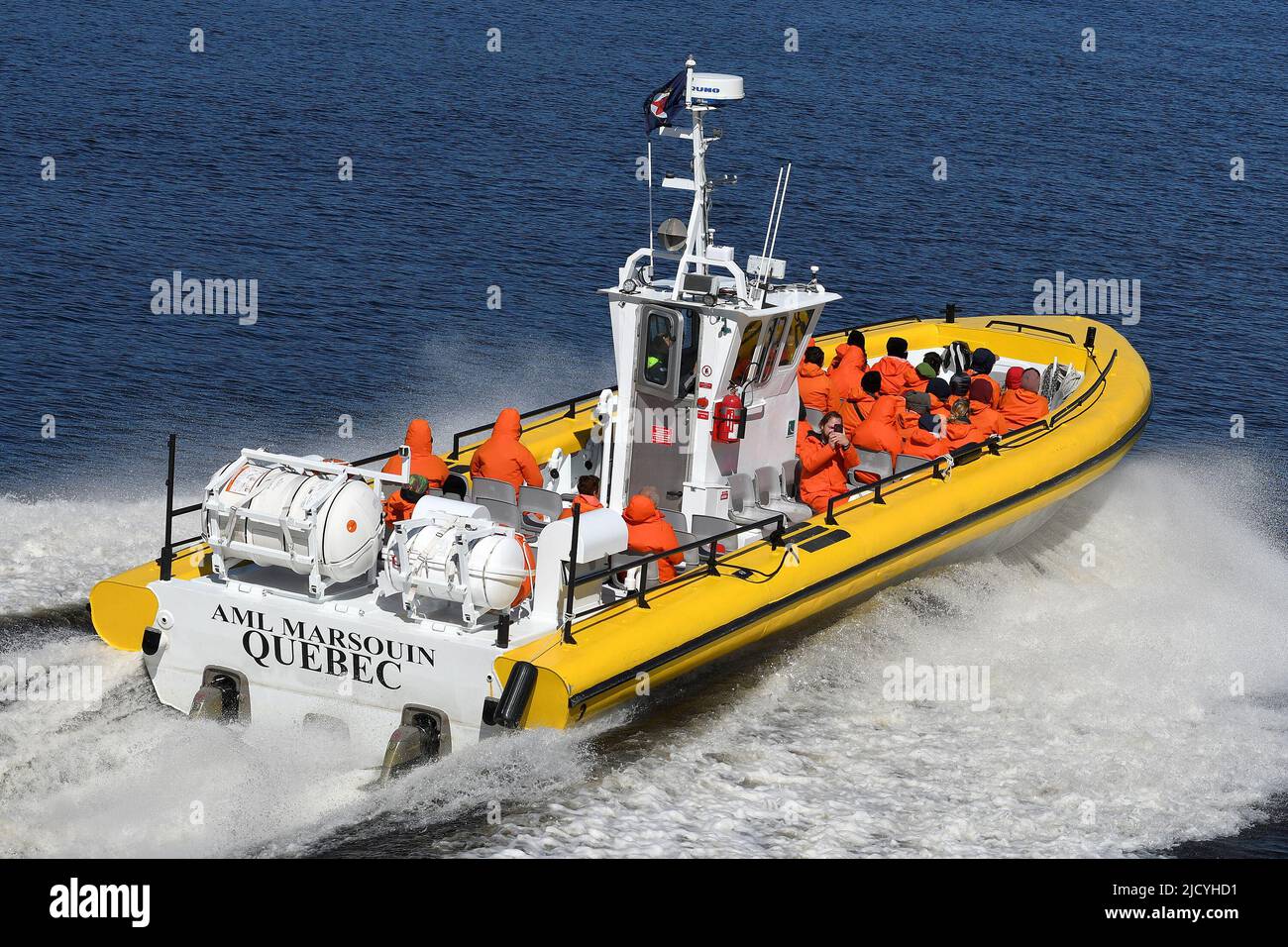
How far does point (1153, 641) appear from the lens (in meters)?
11.9

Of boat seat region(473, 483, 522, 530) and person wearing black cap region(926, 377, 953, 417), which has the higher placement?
person wearing black cap region(926, 377, 953, 417)

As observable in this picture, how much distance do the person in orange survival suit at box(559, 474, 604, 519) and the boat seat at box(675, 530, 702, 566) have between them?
0.62 meters

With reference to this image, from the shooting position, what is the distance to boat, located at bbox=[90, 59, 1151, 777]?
895 cm

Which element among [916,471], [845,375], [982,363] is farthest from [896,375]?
[916,471]

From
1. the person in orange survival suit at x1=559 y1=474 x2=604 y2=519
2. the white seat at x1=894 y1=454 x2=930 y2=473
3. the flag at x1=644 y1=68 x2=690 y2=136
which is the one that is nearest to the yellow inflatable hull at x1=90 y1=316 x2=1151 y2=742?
the white seat at x1=894 y1=454 x2=930 y2=473

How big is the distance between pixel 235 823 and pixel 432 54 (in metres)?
26.2

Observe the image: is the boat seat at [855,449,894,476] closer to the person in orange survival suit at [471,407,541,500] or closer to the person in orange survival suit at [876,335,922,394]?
the person in orange survival suit at [876,335,922,394]

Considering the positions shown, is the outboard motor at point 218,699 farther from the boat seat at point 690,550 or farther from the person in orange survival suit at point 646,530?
the boat seat at point 690,550

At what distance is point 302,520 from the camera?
8961 mm

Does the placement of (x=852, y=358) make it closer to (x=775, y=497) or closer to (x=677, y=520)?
(x=775, y=497)

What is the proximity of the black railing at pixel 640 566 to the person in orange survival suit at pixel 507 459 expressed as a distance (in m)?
1.02

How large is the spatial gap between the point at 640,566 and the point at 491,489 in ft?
4.49

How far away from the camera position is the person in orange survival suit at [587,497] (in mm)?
9961

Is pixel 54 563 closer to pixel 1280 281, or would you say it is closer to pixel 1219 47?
pixel 1280 281
